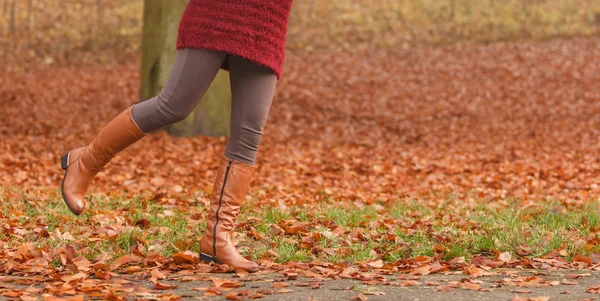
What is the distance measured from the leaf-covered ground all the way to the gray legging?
0.68 m

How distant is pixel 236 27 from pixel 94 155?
1.05 metres

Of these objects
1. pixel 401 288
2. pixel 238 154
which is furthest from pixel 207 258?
pixel 401 288

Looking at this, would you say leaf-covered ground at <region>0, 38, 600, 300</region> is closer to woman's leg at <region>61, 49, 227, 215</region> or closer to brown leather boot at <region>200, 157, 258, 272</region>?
brown leather boot at <region>200, 157, 258, 272</region>

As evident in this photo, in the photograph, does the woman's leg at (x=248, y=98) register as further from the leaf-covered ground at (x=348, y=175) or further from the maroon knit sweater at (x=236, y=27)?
the leaf-covered ground at (x=348, y=175)

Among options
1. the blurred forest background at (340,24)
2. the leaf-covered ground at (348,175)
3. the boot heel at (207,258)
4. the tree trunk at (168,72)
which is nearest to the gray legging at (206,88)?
the boot heel at (207,258)

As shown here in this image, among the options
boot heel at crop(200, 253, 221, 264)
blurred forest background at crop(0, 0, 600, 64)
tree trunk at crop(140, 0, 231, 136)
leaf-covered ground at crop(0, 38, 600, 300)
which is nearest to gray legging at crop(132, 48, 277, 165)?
boot heel at crop(200, 253, 221, 264)

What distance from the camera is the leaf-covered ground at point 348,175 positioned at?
4.20 meters

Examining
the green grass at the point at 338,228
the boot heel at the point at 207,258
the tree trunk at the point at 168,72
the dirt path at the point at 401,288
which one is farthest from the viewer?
the tree trunk at the point at 168,72

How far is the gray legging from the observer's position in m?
3.78

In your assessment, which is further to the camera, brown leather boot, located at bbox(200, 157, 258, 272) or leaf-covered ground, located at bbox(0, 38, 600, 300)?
leaf-covered ground, located at bbox(0, 38, 600, 300)

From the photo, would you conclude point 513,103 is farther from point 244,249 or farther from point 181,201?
point 244,249

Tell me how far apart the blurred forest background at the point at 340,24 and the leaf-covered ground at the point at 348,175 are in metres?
1.61

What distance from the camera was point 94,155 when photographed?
405 cm

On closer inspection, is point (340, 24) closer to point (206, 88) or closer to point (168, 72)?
point (168, 72)
